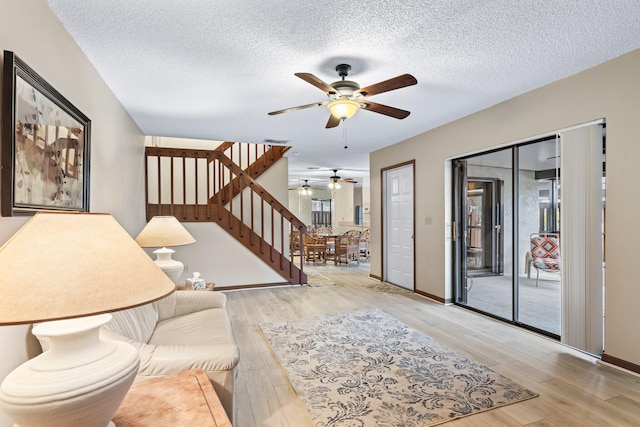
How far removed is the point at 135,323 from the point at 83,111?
5.37 feet

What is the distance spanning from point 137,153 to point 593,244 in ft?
17.2

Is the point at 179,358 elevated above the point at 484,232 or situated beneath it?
situated beneath

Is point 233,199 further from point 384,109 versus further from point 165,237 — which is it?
point 384,109

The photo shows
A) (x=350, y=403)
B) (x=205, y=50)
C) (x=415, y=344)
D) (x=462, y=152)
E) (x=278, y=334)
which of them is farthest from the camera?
(x=462, y=152)

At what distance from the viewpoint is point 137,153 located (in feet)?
14.6

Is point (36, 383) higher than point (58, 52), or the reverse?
point (58, 52)

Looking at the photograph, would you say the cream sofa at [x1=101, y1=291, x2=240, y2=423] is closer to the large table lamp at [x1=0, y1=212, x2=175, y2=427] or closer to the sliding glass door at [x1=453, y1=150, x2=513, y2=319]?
the large table lamp at [x1=0, y1=212, x2=175, y2=427]

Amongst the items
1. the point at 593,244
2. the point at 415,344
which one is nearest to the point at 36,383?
the point at 415,344

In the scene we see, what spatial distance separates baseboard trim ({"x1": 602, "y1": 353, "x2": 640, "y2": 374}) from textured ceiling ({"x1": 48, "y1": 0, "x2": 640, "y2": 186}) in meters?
2.44

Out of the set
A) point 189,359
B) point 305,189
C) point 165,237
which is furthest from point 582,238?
point 305,189

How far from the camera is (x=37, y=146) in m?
1.72

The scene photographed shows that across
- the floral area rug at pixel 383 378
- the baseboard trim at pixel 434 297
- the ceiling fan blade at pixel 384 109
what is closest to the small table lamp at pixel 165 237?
the floral area rug at pixel 383 378

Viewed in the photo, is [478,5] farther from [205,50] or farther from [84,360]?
[84,360]

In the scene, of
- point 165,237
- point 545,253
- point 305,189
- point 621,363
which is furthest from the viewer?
point 305,189
